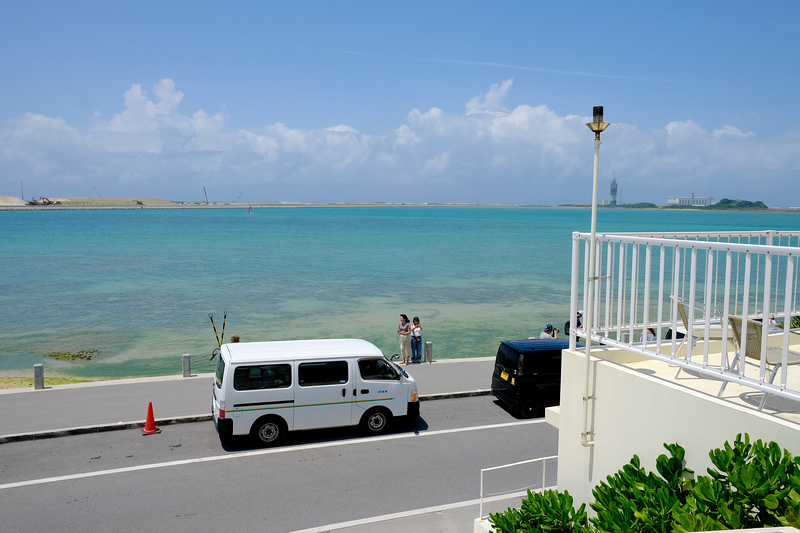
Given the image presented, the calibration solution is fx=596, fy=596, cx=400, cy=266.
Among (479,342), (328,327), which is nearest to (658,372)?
(479,342)

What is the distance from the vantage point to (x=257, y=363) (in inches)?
470

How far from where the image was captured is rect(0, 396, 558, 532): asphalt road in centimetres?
935

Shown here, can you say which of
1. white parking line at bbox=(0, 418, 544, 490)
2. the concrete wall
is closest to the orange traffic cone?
white parking line at bbox=(0, 418, 544, 490)

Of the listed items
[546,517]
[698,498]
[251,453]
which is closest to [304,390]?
[251,453]

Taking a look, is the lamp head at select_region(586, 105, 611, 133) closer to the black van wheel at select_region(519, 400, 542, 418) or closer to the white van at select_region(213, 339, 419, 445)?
the white van at select_region(213, 339, 419, 445)

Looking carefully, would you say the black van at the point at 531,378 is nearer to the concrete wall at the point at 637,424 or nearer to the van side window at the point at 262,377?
the van side window at the point at 262,377

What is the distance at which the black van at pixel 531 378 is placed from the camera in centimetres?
1408

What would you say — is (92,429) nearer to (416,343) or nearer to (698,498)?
(416,343)

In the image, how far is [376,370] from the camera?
42.4ft

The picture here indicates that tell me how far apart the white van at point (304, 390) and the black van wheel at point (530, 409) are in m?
2.69

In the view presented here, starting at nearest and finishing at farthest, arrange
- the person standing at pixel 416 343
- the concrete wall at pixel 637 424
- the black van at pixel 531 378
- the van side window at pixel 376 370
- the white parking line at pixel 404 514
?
1. the concrete wall at pixel 637 424
2. the white parking line at pixel 404 514
3. the van side window at pixel 376 370
4. the black van at pixel 531 378
5. the person standing at pixel 416 343

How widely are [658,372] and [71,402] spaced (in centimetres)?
1410

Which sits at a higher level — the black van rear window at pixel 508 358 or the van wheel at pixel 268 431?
the black van rear window at pixel 508 358

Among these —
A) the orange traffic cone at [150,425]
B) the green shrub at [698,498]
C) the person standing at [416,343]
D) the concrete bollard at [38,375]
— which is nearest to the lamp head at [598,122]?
the green shrub at [698,498]
